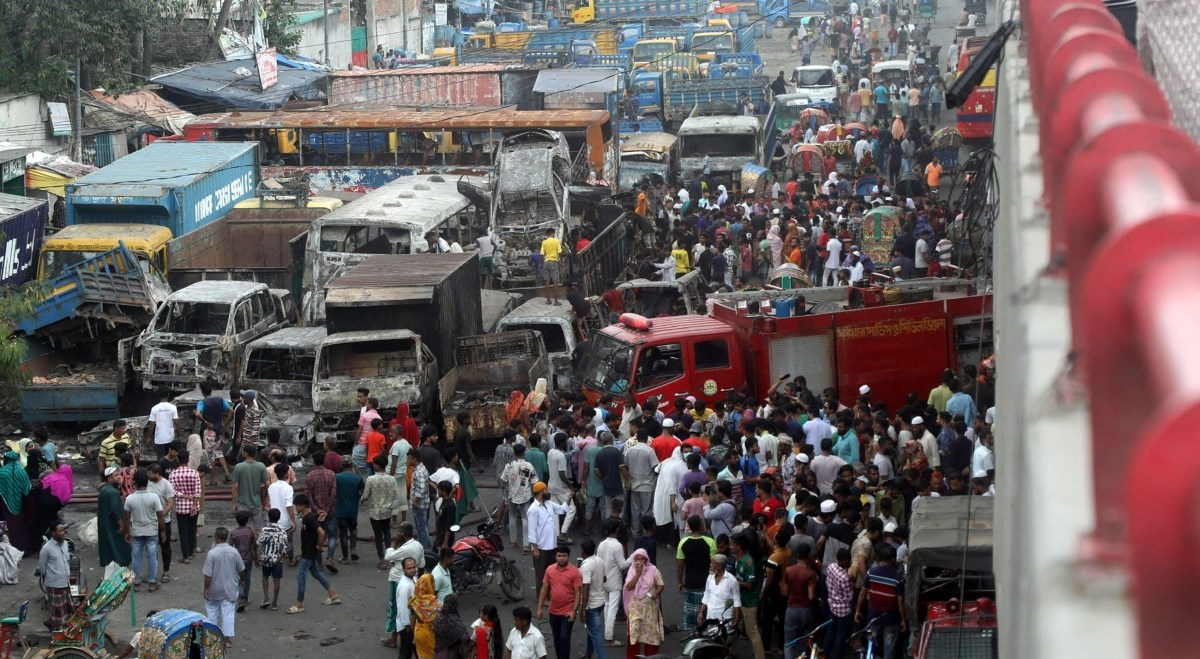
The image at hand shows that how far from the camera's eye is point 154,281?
2102cm

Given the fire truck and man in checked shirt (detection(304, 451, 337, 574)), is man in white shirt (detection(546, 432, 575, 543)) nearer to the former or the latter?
man in checked shirt (detection(304, 451, 337, 574))

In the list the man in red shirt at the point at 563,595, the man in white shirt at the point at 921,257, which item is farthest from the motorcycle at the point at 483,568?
the man in white shirt at the point at 921,257

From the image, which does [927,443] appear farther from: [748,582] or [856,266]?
[856,266]

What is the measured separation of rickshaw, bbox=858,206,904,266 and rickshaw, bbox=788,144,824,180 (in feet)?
24.8

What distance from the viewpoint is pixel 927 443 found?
13562 millimetres

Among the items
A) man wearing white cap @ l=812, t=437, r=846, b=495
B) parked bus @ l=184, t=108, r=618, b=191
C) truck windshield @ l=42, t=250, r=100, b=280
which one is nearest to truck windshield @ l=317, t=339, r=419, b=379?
truck windshield @ l=42, t=250, r=100, b=280

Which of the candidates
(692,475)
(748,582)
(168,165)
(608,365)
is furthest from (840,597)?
(168,165)

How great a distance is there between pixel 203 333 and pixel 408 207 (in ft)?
14.7

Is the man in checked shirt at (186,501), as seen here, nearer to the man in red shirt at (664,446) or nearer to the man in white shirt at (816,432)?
the man in red shirt at (664,446)

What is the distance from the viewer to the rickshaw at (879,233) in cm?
2345

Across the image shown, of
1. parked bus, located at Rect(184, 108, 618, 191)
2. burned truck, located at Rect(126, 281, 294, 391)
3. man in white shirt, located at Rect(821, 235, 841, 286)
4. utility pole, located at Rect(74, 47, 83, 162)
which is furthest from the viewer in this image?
utility pole, located at Rect(74, 47, 83, 162)

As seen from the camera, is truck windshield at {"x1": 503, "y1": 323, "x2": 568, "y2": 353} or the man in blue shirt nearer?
the man in blue shirt

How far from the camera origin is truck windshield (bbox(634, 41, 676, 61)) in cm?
4628

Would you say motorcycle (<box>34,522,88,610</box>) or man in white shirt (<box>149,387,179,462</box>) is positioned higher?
man in white shirt (<box>149,387,179,462</box>)
